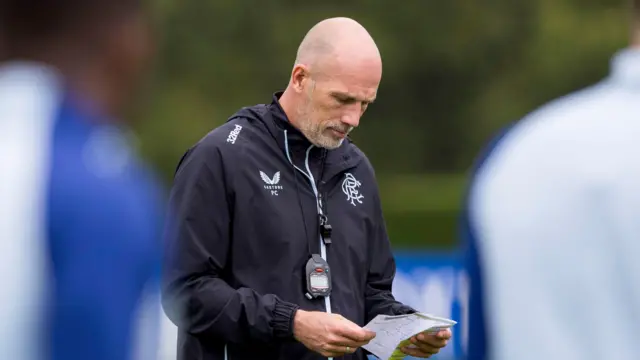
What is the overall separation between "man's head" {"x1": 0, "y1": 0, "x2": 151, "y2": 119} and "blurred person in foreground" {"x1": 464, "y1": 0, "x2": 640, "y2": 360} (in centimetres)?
72

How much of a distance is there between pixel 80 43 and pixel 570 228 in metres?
0.95

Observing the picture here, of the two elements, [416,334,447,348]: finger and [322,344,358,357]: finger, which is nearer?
[322,344,358,357]: finger

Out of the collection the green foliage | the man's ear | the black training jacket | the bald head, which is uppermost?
the bald head

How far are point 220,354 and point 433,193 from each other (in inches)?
511

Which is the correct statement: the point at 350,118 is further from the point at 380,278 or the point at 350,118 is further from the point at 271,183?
the point at 380,278

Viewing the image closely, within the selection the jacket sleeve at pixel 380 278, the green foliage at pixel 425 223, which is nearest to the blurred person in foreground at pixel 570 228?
the jacket sleeve at pixel 380 278

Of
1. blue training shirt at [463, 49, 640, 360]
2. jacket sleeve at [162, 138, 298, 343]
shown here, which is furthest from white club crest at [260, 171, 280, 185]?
blue training shirt at [463, 49, 640, 360]

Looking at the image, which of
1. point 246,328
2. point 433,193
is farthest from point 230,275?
point 433,193

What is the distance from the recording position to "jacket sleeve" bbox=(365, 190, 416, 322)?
4.50m

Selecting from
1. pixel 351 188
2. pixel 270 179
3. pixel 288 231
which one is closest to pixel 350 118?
pixel 351 188

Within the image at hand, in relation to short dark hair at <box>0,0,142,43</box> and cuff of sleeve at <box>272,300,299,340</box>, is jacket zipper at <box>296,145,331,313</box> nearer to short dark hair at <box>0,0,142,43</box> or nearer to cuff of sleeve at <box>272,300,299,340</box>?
cuff of sleeve at <box>272,300,299,340</box>

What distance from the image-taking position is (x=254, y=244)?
4258 millimetres

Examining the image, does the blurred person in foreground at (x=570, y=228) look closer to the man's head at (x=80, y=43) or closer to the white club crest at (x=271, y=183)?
the man's head at (x=80, y=43)

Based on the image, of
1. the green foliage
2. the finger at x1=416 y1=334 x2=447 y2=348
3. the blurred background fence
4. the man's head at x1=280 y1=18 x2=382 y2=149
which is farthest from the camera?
the blurred background fence
